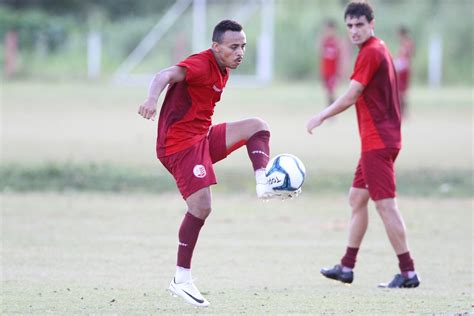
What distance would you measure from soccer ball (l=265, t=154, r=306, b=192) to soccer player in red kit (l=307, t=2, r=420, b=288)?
958mm

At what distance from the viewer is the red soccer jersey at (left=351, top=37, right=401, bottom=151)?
8641 mm

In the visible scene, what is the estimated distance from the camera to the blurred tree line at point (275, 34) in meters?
41.3

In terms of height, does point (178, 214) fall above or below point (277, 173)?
below

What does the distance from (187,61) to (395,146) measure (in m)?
2.10

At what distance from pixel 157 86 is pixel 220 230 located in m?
4.72

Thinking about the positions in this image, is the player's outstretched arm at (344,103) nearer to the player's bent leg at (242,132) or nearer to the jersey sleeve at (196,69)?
the player's bent leg at (242,132)

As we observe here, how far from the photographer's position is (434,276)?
925 cm

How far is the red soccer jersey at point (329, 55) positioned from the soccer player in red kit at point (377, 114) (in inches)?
748

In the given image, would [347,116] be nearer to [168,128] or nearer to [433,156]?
[433,156]

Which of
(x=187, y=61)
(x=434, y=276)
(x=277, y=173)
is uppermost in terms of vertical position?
(x=187, y=61)

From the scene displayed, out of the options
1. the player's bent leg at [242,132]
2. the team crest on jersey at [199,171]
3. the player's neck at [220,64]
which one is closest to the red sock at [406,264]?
the player's bent leg at [242,132]

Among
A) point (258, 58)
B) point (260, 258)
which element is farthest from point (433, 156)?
point (258, 58)

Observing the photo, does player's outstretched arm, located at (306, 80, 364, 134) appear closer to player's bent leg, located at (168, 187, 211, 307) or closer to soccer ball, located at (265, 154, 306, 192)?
soccer ball, located at (265, 154, 306, 192)

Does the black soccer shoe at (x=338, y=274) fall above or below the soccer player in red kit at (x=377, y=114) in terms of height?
below
